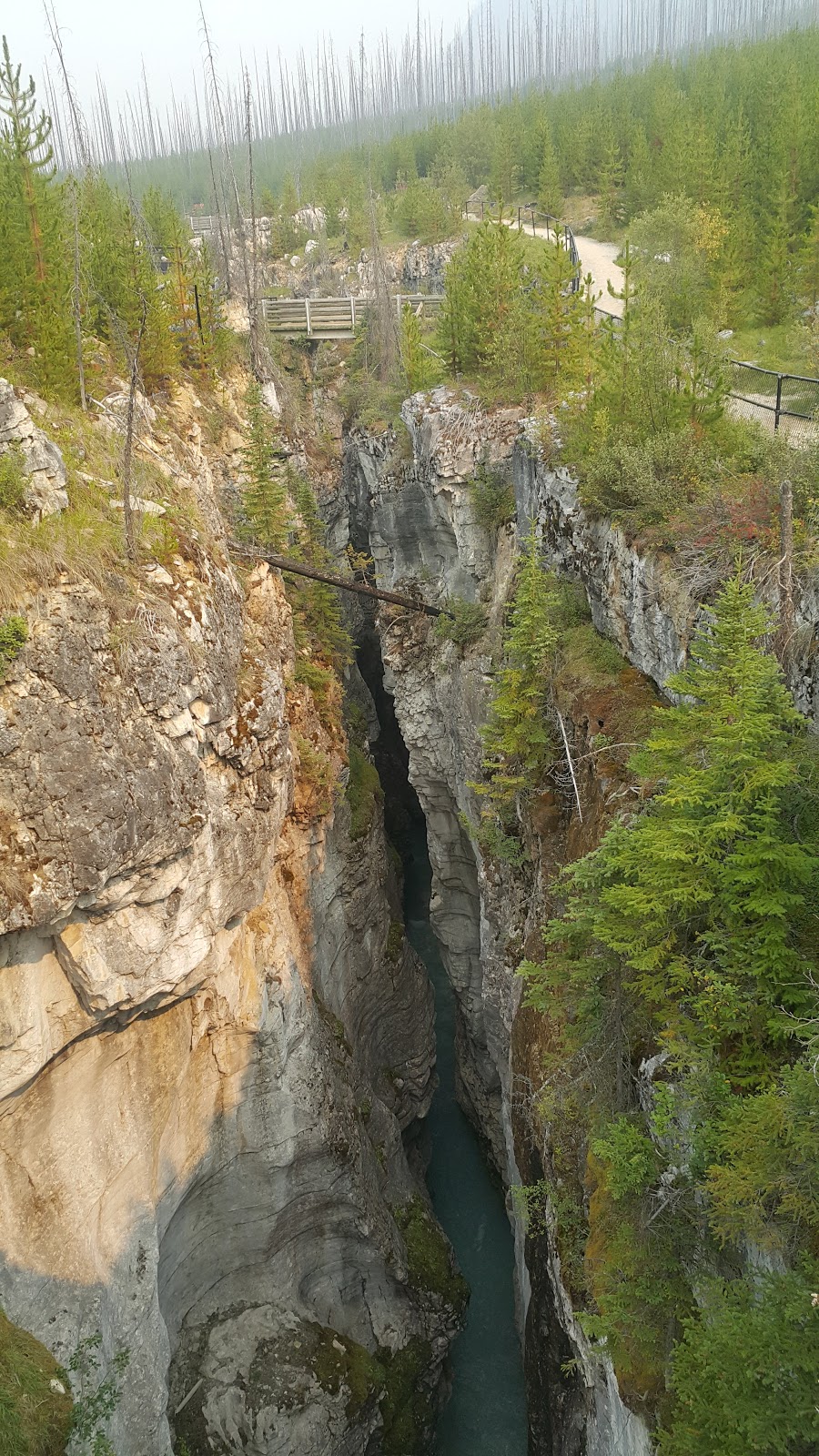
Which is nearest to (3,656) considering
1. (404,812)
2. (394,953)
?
(394,953)

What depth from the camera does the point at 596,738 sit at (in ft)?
46.1

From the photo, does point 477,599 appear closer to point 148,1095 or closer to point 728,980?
point 148,1095

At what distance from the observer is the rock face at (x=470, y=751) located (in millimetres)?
16156

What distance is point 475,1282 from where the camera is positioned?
2191 cm

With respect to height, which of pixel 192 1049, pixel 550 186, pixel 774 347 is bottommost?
pixel 192 1049

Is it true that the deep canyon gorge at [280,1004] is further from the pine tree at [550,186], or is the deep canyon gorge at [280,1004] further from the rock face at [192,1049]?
the pine tree at [550,186]

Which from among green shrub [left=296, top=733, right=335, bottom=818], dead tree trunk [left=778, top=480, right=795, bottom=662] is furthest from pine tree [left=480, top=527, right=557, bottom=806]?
dead tree trunk [left=778, top=480, right=795, bottom=662]

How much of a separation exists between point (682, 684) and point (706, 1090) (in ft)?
13.3

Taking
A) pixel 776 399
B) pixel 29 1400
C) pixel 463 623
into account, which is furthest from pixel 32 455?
pixel 29 1400

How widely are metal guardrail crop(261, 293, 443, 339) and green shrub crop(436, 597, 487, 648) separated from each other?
59.3ft

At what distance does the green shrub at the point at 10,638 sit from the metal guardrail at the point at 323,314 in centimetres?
2656

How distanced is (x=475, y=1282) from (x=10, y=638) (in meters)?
19.1

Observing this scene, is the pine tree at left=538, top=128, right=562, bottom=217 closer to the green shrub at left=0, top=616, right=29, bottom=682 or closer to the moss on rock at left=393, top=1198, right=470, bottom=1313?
the green shrub at left=0, top=616, right=29, bottom=682

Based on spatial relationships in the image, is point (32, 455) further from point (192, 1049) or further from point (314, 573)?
point (192, 1049)
